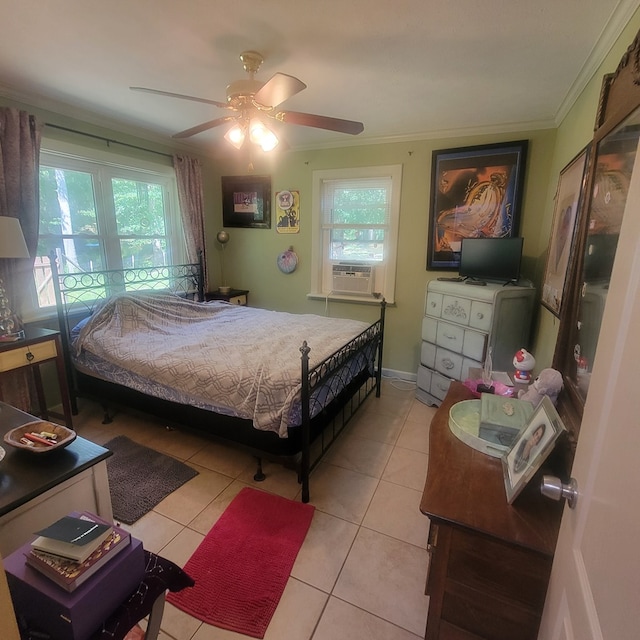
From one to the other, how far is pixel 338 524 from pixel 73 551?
1.37m

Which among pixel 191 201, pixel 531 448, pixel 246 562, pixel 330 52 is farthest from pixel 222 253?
pixel 531 448

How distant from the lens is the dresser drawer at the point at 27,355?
217 cm

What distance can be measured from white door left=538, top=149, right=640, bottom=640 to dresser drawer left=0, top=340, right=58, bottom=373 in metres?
2.92

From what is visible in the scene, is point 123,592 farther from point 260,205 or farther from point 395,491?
point 260,205

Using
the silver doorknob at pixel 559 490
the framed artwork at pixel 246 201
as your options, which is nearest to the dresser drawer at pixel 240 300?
the framed artwork at pixel 246 201

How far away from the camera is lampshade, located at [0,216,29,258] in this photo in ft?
6.97

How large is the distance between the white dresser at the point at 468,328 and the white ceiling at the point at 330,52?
1405mm

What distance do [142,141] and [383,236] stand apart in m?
2.63

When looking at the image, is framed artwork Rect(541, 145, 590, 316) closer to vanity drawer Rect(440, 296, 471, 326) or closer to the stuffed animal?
vanity drawer Rect(440, 296, 471, 326)

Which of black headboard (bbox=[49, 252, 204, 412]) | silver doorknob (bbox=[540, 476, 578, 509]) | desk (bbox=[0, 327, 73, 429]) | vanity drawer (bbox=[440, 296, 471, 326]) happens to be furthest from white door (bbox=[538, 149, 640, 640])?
black headboard (bbox=[49, 252, 204, 412])

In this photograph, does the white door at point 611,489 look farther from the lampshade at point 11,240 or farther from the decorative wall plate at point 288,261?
the decorative wall plate at point 288,261

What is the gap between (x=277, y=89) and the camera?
1708 mm

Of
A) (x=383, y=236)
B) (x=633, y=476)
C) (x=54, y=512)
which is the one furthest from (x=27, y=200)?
(x=633, y=476)

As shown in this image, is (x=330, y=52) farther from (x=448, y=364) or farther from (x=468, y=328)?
(x=448, y=364)
